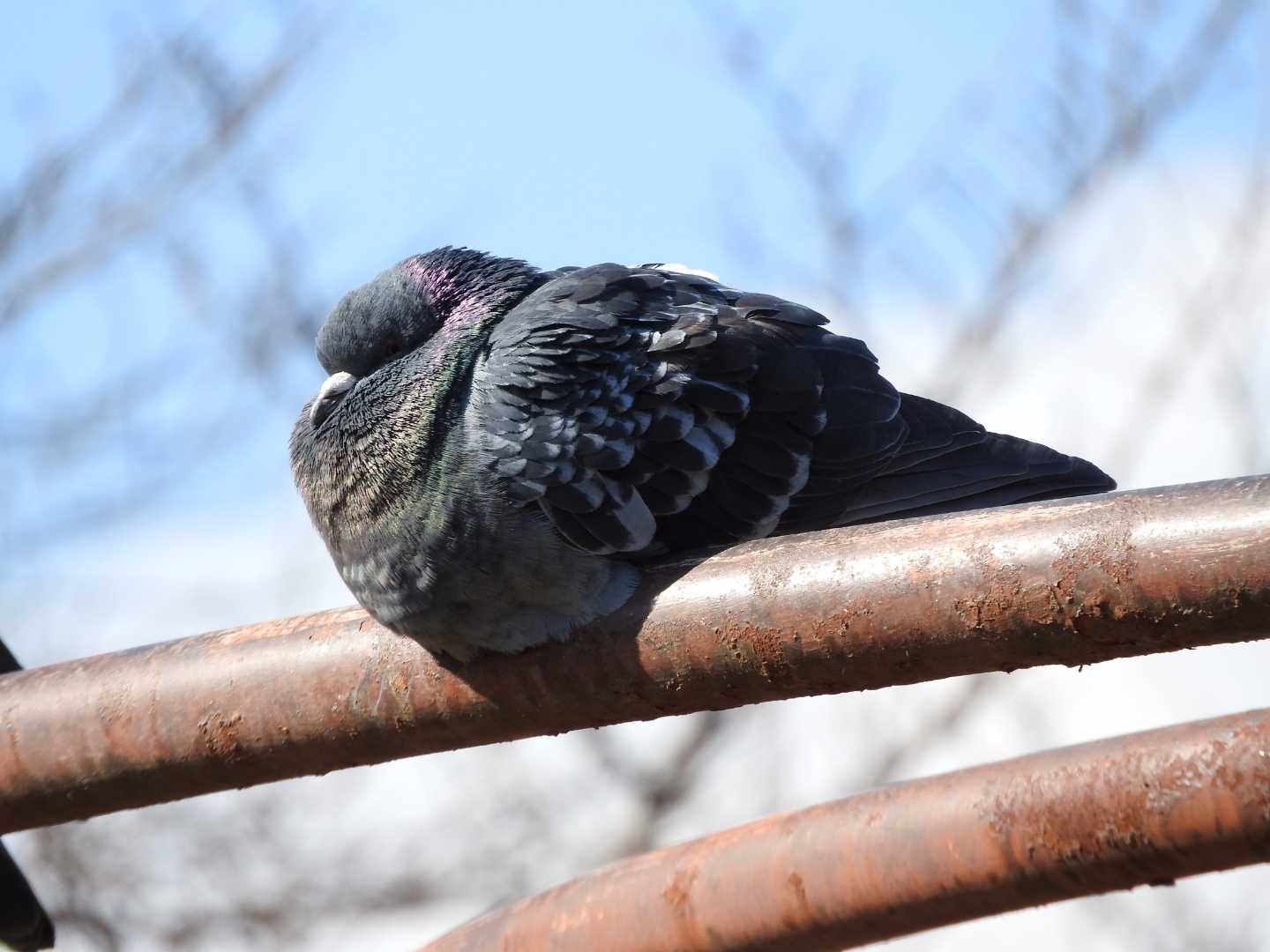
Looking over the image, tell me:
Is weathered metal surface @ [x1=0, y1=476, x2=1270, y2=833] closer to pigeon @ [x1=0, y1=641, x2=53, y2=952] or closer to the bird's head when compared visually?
pigeon @ [x1=0, y1=641, x2=53, y2=952]

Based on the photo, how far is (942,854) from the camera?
2611mm

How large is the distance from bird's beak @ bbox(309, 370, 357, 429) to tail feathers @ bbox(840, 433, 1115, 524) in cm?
146

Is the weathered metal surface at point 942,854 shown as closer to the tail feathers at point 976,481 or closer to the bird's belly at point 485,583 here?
the bird's belly at point 485,583

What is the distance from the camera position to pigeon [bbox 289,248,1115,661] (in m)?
3.57

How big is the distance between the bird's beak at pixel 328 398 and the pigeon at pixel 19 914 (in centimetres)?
115

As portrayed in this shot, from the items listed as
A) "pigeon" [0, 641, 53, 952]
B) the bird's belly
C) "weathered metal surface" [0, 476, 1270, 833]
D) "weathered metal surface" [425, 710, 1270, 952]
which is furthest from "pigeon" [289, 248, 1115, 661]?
"pigeon" [0, 641, 53, 952]

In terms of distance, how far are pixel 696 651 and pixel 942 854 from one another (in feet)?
→ 2.32

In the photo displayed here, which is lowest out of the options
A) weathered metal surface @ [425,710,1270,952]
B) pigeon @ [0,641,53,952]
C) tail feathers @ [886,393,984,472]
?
pigeon @ [0,641,53,952]

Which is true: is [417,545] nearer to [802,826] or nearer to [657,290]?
[657,290]

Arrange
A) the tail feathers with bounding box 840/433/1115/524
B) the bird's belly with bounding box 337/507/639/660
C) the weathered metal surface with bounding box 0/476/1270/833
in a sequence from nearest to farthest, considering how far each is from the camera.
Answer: the weathered metal surface with bounding box 0/476/1270/833 < the bird's belly with bounding box 337/507/639/660 < the tail feathers with bounding box 840/433/1115/524

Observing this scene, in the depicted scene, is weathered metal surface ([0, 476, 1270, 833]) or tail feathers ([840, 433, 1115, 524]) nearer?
weathered metal surface ([0, 476, 1270, 833])

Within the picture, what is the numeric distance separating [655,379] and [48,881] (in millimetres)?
8174

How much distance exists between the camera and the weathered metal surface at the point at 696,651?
2.62 meters

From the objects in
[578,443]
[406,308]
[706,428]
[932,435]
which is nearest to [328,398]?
[406,308]
